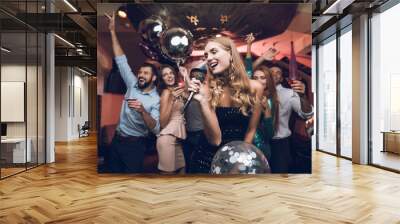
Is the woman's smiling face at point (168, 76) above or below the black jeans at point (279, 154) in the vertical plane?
above

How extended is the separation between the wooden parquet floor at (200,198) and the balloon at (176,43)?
6.79 ft

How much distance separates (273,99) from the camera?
6.44 m

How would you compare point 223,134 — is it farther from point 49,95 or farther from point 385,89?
point 49,95

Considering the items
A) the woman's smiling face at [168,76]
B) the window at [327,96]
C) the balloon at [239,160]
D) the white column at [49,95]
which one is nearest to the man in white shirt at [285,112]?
the balloon at [239,160]

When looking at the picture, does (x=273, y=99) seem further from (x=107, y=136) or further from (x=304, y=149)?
(x=107, y=136)

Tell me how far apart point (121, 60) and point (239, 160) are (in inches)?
104

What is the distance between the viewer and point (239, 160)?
648 cm

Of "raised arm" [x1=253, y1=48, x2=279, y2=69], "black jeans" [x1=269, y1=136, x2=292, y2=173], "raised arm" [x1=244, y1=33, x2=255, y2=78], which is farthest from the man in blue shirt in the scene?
"black jeans" [x1=269, y1=136, x2=292, y2=173]

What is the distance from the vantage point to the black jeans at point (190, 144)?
6480mm

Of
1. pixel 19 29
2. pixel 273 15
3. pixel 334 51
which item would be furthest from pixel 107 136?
pixel 334 51

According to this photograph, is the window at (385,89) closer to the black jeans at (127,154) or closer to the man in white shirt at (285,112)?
the man in white shirt at (285,112)

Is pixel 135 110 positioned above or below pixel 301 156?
above

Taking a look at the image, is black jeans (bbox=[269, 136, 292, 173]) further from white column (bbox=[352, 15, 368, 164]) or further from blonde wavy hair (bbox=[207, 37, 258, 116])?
white column (bbox=[352, 15, 368, 164])

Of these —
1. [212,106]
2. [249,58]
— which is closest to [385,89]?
[249,58]
